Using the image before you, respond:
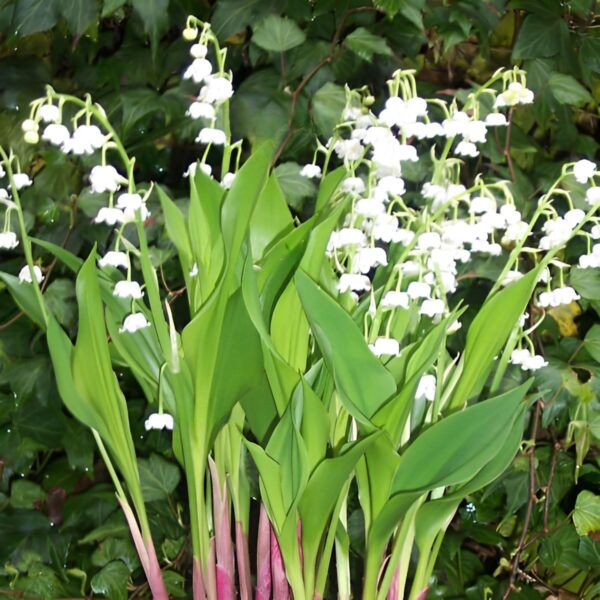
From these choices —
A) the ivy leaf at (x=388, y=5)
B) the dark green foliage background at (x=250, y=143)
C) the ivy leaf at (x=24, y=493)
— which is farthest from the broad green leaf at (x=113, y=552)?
the ivy leaf at (x=388, y=5)

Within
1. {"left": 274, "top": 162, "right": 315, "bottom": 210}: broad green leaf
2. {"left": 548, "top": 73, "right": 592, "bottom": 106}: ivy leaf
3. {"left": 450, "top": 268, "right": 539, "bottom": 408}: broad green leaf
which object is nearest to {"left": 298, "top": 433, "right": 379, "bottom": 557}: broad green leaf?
{"left": 450, "top": 268, "right": 539, "bottom": 408}: broad green leaf

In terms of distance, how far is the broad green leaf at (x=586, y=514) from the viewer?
38.9 inches

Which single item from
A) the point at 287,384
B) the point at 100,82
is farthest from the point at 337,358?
the point at 100,82

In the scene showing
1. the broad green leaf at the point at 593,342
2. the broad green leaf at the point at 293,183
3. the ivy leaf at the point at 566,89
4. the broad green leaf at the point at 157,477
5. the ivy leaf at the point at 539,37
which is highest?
the ivy leaf at the point at 539,37

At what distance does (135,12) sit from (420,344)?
1.51 feet

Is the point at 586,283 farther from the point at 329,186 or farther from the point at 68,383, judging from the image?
the point at 68,383

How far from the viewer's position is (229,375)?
61cm

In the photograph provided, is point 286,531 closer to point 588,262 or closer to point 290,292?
point 290,292

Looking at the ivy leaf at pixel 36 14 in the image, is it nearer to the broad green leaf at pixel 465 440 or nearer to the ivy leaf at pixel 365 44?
the ivy leaf at pixel 365 44

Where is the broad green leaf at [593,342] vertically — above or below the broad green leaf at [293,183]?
below

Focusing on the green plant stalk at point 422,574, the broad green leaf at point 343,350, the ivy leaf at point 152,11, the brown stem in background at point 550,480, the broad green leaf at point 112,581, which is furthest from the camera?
the brown stem in background at point 550,480

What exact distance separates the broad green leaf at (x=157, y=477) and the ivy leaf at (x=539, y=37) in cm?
60

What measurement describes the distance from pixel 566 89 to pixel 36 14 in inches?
22.4

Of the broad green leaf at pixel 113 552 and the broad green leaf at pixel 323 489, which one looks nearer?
the broad green leaf at pixel 323 489
